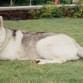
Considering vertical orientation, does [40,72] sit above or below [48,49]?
below

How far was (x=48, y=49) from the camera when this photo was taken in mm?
7074

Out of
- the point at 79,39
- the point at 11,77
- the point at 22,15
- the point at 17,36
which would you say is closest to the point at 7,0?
the point at 22,15

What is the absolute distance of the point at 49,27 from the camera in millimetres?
12359

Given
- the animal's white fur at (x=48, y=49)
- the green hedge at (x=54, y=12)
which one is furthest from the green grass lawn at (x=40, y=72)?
the green hedge at (x=54, y=12)

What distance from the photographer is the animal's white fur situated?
23.0 feet

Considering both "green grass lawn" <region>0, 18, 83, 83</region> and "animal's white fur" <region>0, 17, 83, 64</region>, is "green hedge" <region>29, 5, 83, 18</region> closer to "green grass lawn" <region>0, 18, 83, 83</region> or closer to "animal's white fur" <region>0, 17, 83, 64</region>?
"animal's white fur" <region>0, 17, 83, 64</region>

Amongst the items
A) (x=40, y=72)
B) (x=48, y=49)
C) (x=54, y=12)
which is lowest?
→ (x=54, y=12)

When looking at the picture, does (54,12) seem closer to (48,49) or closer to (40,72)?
(48,49)

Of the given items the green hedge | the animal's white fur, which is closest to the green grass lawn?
the animal's white fur

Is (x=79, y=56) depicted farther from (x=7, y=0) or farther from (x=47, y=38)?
(x=7, y=0)

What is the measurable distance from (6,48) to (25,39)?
407 mm

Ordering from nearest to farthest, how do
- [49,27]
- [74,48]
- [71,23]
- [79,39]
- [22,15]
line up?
[74,48] < [79,39] < [49,27] < [71,23] < [22,15]

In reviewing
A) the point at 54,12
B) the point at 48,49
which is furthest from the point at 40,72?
the point at 54,12

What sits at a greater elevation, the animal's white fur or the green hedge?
the animal's white fur
